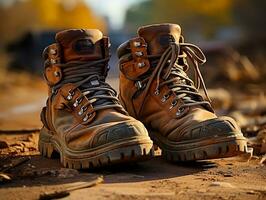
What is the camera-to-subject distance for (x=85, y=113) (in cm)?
242

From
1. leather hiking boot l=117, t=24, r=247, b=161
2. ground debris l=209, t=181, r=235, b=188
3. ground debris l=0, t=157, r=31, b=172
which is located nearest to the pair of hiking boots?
leather hiking boot l=117, t=24, r=247, b=161

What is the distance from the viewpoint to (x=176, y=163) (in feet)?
8.45

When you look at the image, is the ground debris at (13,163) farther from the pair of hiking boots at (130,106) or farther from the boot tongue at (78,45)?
the boot tongue at (78,45)

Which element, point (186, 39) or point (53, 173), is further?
point (186, 39)

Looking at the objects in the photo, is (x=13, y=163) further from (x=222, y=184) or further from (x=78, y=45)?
(x=222, y=184)

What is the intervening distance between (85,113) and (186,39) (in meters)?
38.7

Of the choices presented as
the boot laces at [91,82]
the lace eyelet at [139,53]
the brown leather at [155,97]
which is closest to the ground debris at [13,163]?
the boot laces at [91,82]

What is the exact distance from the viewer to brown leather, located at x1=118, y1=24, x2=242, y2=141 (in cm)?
256

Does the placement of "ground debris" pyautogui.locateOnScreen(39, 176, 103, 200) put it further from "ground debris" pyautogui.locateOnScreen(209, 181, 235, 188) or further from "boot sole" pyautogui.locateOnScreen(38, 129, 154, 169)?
"ground debris" pyautogui.locateOnScreen(209, 181, 235, 188)

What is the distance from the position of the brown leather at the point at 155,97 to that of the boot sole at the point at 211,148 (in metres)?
0.06

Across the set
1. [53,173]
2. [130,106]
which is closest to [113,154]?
[53,173]

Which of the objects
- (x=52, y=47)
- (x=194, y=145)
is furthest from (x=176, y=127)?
(x=52, y=47)

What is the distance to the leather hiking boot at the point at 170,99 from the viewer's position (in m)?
2.44

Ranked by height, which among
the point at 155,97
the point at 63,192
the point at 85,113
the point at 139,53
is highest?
the point at 139,53
